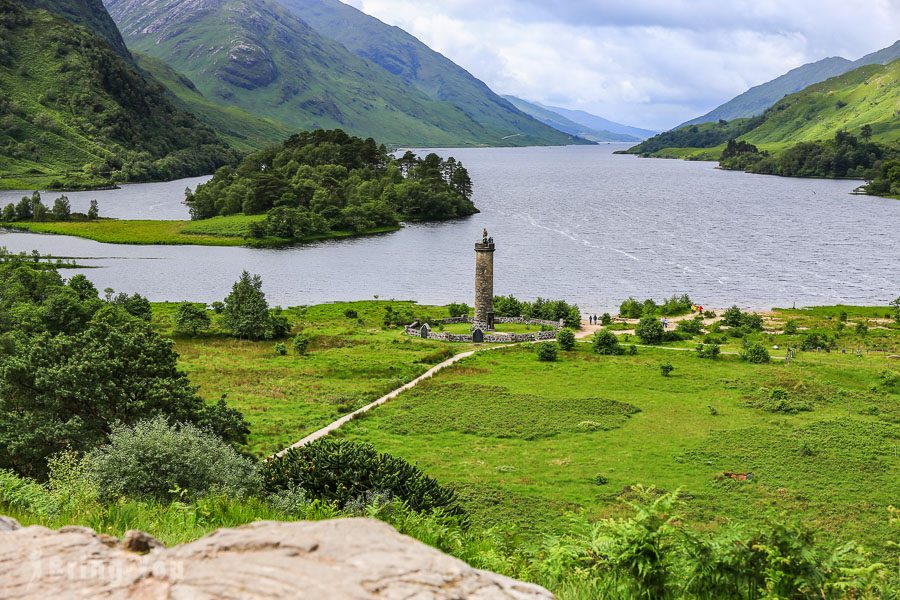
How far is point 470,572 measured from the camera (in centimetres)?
758

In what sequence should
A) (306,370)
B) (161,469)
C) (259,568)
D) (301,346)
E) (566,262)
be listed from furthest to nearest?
1. (566,262)
2. (301,346)
3. (306,370)
4. (161,469)
5. (259,568)

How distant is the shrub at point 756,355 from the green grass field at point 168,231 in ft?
357

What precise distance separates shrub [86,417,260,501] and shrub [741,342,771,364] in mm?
55506

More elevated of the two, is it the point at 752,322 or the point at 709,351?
the point at 752,322

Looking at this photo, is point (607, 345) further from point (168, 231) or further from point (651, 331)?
point (168, 231)

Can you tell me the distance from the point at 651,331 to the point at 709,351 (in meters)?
8.03

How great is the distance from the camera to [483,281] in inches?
3081

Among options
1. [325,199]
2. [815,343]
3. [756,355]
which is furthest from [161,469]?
[325,199]

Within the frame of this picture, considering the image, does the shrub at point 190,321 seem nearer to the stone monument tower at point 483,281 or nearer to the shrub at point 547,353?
the stone monument tower at point 483,281

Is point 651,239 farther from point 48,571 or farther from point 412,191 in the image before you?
point 48,571

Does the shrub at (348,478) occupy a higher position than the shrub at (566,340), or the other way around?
the shrub at (348,478)

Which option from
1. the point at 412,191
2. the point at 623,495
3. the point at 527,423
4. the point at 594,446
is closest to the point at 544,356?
the point at 527,423

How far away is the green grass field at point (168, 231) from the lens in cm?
15250

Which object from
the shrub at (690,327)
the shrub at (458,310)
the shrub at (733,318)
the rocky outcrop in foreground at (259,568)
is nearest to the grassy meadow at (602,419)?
the shrub at (690,327)
